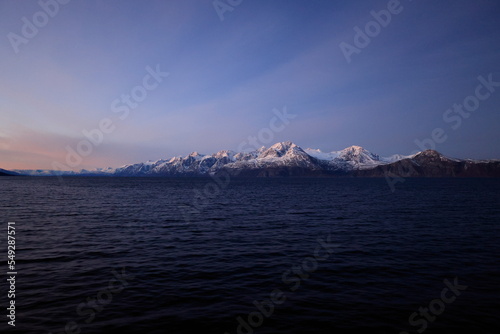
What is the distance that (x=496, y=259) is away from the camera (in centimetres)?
2400

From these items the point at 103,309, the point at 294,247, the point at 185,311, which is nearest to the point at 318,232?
the point at 294,247

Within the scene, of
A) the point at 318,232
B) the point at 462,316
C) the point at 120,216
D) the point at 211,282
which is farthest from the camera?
the point at 120,216

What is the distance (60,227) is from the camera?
123 ft

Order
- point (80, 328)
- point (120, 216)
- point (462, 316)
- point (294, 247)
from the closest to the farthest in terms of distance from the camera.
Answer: point (80, 328) < point (462, 316) < point (294, 247) < point (120, 216)

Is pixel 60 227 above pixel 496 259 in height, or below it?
above

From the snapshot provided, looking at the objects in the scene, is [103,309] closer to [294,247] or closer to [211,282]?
[211,282]

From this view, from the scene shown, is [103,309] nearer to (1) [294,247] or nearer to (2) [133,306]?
(2) [133,306]

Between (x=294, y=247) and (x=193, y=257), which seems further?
(x=294, y=247)

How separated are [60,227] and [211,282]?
97.6 ft

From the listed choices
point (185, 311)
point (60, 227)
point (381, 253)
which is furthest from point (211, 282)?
point (60, 227)

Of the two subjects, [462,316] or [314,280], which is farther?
[314,280]

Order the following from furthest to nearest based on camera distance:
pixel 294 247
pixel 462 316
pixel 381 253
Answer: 1. pixel 294 247
2. pixel 381 253
3. pixel 462 316

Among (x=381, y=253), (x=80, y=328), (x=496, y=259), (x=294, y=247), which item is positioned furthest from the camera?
(x=294, y=247)

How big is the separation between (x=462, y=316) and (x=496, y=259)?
14017mm
